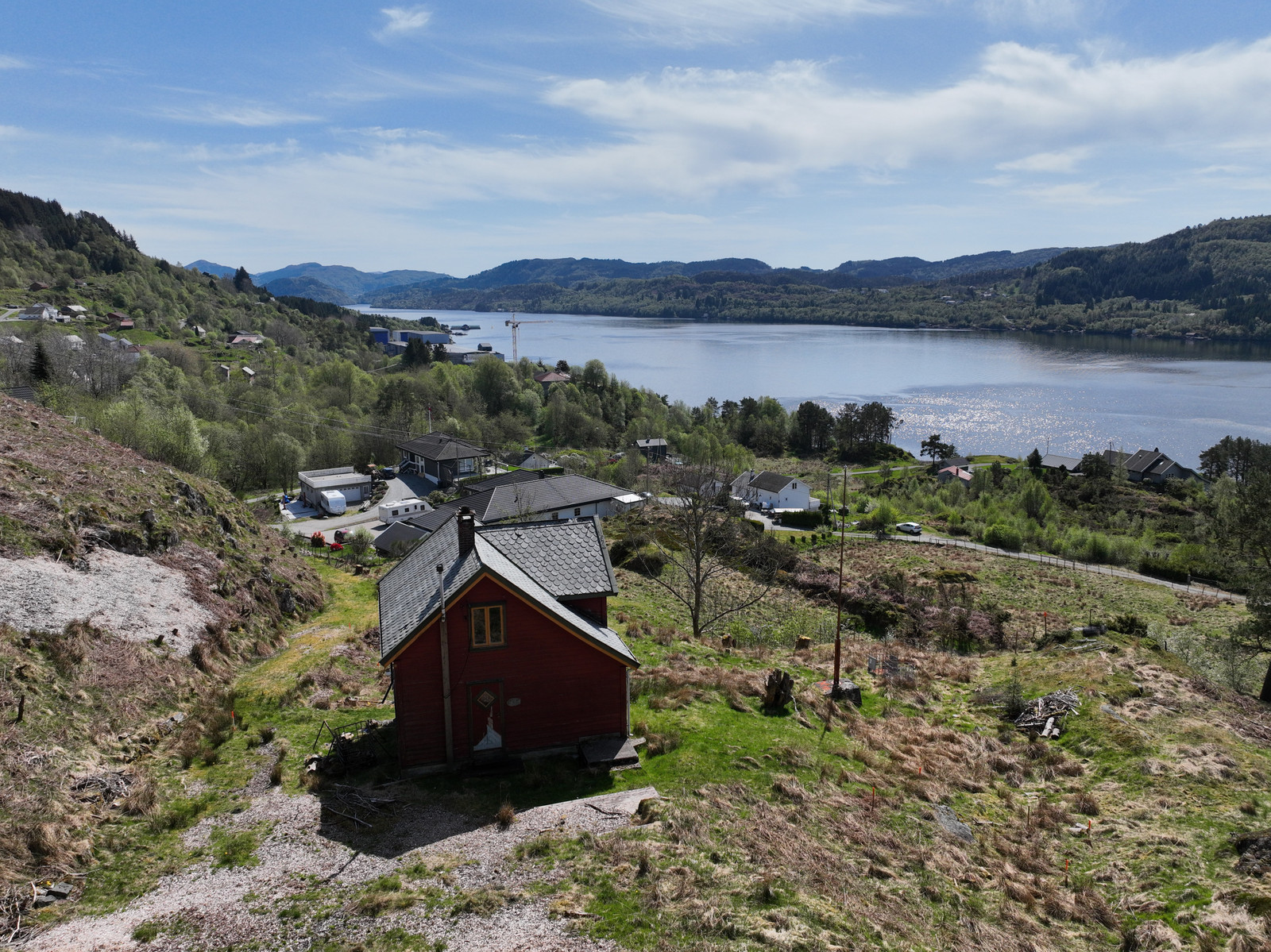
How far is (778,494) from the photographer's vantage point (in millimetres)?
70938

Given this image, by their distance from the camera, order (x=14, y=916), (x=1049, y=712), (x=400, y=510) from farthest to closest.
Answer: (x=400, y=510) → (x=1049, y=712) → (x=14, y=916)

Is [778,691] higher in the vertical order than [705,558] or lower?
higher

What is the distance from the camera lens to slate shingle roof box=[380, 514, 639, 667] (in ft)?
46.3

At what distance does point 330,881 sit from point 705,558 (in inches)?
1312

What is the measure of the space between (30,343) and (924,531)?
3141 inches

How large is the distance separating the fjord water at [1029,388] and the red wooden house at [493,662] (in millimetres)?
98760

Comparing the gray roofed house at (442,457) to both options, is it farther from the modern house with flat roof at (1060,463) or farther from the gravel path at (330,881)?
the modern house with flat roof at (1060,463)

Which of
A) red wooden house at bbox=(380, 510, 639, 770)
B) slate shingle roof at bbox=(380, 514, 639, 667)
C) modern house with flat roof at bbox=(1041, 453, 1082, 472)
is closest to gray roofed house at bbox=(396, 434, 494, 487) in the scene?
slate shingle roof at bbox=(380, 514, 639, 667)

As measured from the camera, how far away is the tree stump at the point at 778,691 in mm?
19297

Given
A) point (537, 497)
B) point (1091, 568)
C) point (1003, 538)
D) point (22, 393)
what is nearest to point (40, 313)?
point (22, 393)

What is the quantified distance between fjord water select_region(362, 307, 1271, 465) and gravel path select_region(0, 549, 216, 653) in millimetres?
100519

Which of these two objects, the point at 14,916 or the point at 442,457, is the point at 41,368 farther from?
the point at 14,916

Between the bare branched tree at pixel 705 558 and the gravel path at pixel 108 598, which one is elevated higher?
the gravel path at pixel 108 598

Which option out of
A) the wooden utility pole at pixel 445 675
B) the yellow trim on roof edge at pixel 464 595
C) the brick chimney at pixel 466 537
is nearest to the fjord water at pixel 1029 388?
the yellow trim on roof edge at pixel 464 595
